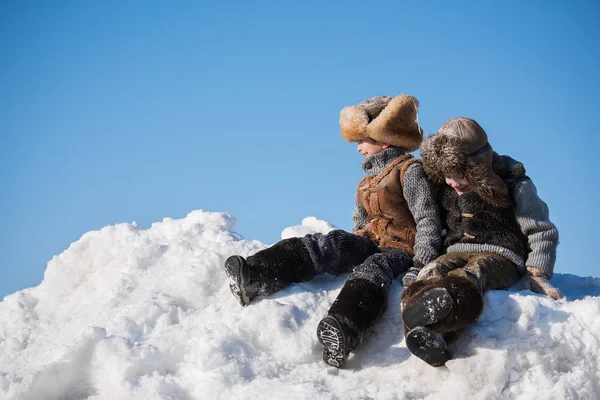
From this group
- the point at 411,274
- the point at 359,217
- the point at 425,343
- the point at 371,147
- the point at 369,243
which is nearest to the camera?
the point at 425,343

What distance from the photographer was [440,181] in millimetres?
4391

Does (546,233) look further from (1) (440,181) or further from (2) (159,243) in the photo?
(2) (159,243)

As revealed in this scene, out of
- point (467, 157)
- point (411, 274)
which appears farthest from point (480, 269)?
point (467, 157)

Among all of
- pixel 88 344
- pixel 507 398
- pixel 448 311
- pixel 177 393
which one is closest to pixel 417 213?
pixel 448 311

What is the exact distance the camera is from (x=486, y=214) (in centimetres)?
426

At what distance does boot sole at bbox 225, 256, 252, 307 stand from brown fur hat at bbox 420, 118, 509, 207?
4.26 ft

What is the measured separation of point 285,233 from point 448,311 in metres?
2.46

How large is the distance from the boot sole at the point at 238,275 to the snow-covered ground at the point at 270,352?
10cm

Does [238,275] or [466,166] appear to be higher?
[466,166]

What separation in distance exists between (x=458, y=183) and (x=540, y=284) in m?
0.77

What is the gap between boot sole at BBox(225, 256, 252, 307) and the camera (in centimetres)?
416

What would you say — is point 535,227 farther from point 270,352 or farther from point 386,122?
point 270,352

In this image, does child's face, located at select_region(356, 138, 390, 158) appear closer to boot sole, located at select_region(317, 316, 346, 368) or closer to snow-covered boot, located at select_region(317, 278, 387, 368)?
snow-covered boot, located at select_region(317, 278, 387, 368)

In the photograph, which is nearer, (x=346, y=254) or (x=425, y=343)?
(x=425, y=343)
